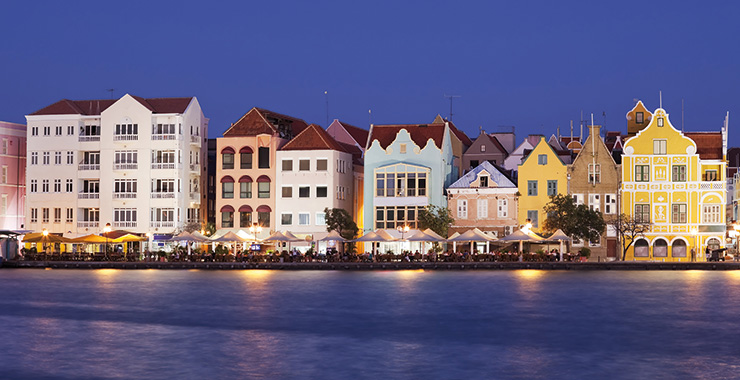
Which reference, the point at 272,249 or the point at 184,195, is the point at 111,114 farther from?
the point at 272,249

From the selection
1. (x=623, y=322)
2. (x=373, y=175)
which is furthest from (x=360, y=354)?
(x=373, y=175)

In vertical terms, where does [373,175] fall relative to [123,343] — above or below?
above

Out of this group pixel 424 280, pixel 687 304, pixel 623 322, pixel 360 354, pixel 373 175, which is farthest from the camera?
pixel 373 175

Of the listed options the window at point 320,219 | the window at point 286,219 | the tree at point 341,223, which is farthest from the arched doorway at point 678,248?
the window at point 286,219

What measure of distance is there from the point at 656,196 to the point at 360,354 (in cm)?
6450

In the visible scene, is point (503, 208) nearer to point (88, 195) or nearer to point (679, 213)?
point (679, 213)

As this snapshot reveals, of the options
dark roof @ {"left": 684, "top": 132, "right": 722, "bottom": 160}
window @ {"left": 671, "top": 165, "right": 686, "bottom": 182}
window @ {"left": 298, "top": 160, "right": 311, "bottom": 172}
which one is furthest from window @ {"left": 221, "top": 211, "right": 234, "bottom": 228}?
dark roof @ {"left": 684, "top": 132, "right": 722, "bottom": 160}

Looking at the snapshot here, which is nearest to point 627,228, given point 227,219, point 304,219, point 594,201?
point 594,201

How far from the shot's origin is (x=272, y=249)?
352ft

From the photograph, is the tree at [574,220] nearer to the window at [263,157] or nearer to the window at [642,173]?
the window at [642,173]

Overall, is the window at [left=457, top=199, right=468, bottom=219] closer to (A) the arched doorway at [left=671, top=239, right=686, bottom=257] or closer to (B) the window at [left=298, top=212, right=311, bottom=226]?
(B) the window at [left=298, top=212, right=311, bottom=226]

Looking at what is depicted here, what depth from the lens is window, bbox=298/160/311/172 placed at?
345ft

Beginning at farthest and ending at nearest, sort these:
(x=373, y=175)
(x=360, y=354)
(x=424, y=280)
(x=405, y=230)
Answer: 1. (x=373, y=175)
2. (x=405, y=230)
3. (x=424, y=280)
4. (x=360, y=354)

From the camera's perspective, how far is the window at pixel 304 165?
105 m
